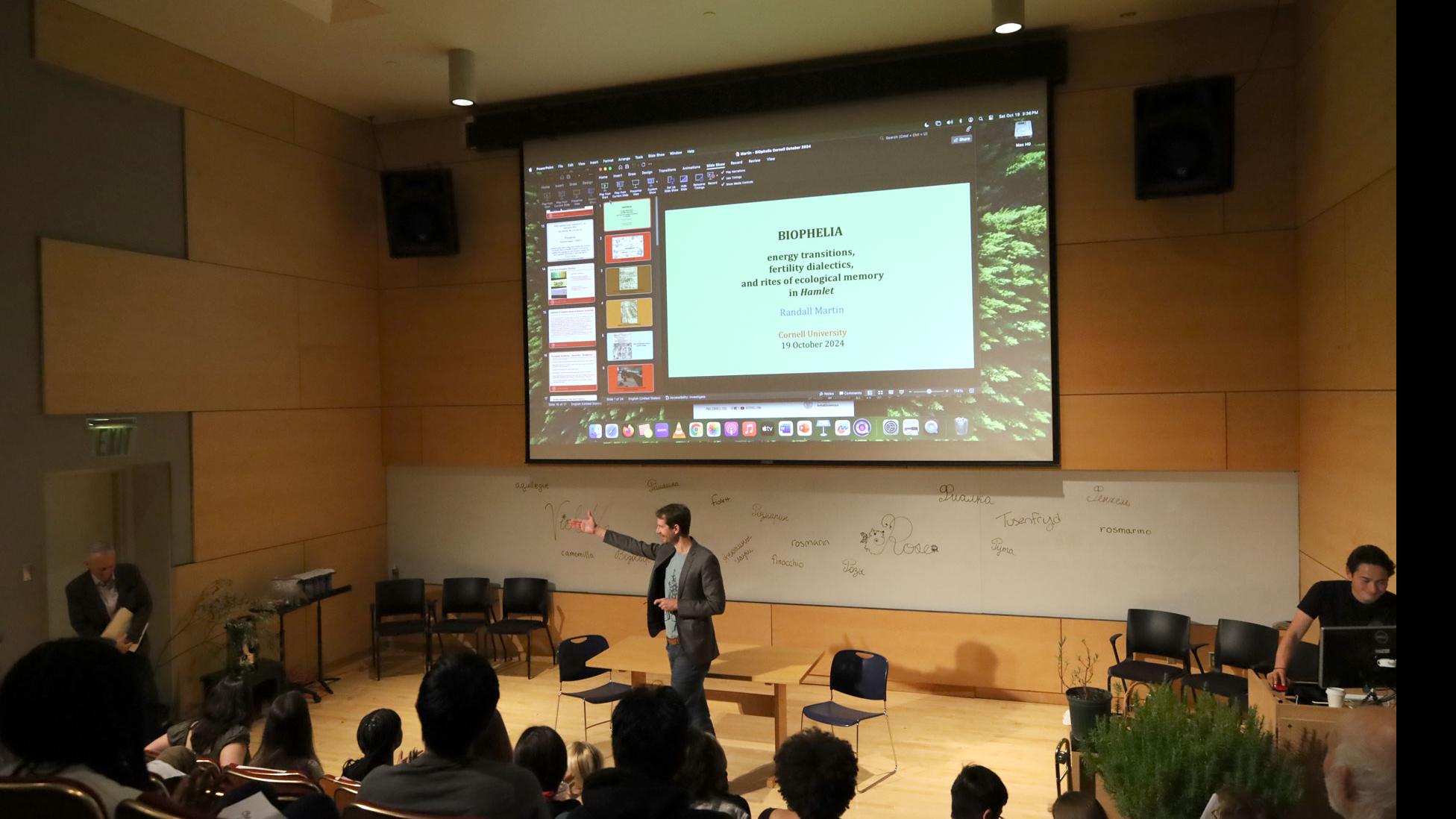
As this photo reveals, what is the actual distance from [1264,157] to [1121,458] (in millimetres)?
2100

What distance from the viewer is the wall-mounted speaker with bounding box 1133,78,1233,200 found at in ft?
18.0

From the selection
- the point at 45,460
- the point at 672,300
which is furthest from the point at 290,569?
the point at 672,300

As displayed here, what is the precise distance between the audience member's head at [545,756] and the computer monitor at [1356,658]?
270 cm

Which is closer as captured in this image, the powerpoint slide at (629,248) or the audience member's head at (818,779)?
the audience member's head at (818,779)

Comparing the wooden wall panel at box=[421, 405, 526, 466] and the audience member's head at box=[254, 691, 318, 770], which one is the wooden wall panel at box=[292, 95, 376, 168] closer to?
the wooden wall panel at box=[421, 405, 526, 466]

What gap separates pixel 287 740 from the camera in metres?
3.12

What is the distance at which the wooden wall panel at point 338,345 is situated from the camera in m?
7.11

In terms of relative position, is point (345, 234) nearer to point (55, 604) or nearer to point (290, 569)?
point (290, 569)

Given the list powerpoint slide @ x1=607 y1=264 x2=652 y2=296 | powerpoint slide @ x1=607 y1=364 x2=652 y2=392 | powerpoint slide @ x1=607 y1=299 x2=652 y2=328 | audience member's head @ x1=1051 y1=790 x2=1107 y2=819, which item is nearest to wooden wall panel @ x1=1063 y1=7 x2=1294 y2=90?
powerpoint slide @ x1=607 y1=264 x2=652 y2=296

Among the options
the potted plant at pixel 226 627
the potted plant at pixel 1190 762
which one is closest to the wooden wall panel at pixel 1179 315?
the potted plant at pixel 1190 762

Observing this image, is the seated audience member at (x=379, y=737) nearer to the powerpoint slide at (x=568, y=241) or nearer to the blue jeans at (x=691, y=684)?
the blue jeans at (x=691, y=684)

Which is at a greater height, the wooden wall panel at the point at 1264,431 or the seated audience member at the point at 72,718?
the wooden wall panel at the point at 1264,431

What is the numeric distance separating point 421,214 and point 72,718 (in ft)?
20.7

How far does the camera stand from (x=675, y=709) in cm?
225
